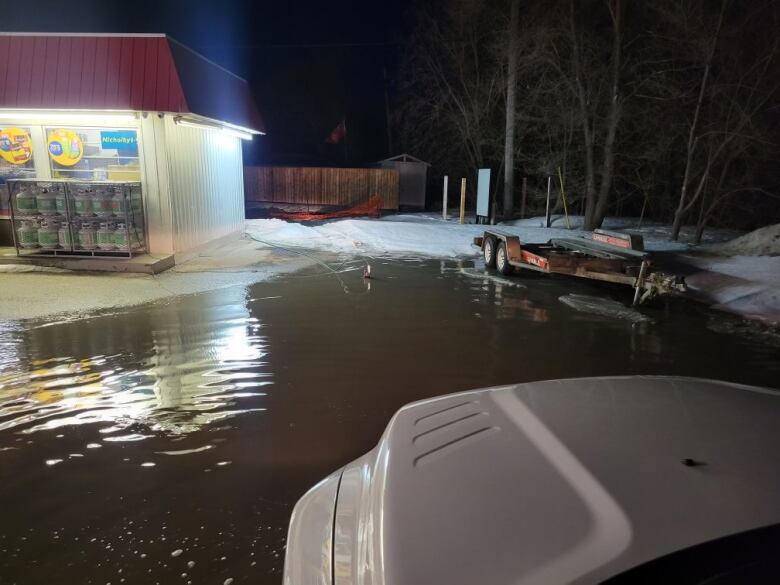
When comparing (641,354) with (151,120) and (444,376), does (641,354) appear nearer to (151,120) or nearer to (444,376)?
(444,376)

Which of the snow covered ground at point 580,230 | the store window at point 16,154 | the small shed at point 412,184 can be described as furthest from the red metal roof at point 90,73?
the small shed at point 412,184

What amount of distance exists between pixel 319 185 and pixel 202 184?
16763mm

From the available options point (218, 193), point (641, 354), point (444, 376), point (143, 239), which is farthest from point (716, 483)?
point (218, 193)

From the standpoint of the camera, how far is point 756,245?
49.4 feet

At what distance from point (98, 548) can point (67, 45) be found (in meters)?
11.9

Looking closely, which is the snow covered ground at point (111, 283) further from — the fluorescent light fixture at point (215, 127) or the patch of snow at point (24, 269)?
the fluorescent light fixture at point (215, 127)

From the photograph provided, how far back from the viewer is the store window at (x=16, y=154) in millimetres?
13016

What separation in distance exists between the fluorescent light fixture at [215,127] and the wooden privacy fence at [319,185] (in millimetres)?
12084

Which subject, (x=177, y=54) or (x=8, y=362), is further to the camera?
(x=177, y=54)

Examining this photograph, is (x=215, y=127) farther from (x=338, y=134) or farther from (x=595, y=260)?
(x=338, y=134)

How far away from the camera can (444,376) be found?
6.32 meters

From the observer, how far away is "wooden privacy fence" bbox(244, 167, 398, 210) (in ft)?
99.7

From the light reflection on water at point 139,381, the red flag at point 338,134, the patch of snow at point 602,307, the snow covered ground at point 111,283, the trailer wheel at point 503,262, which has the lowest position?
the light reflection on water at point 139,381

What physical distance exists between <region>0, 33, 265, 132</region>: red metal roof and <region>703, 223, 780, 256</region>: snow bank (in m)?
13.7
